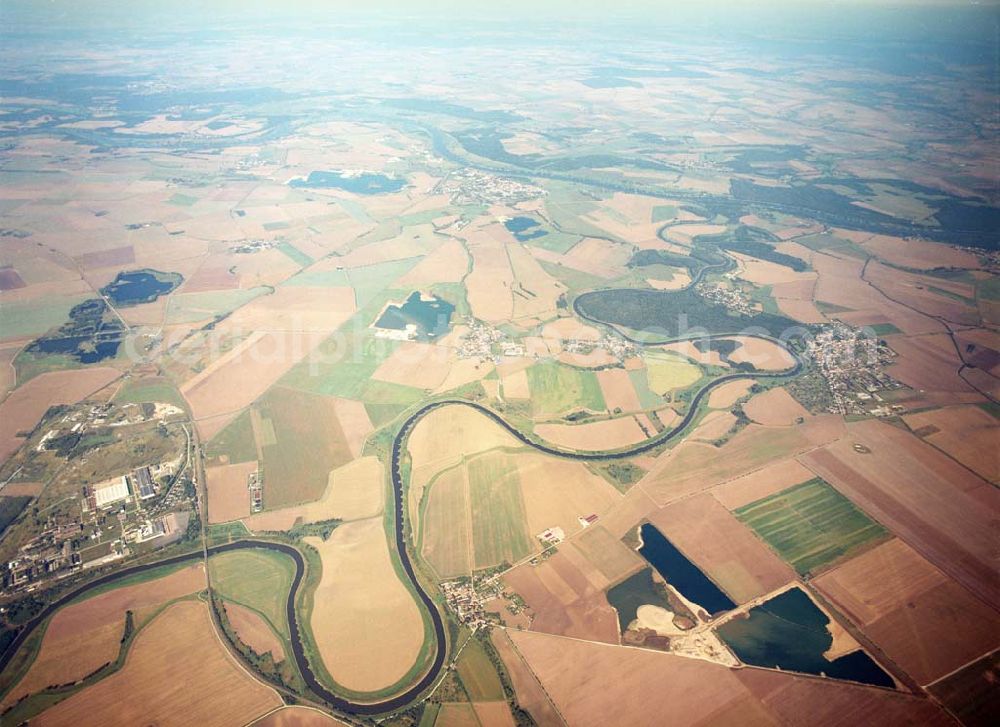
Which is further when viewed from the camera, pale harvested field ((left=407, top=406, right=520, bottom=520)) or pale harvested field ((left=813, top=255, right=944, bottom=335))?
pale harvested field ((left=813, top=255, right=944, bottom=335))

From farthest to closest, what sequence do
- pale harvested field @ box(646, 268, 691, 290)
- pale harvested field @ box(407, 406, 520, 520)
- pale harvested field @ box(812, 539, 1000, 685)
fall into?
pale harvested field @ box(646, 268, 691, 290), pale harvested field @ box(407, 406, 520, 520), pale harvested field @ box(812, 539, 1000, 685)

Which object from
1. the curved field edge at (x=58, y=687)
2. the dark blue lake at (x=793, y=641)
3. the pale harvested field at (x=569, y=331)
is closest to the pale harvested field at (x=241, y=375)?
the curved field edge at (x=58, y=687)

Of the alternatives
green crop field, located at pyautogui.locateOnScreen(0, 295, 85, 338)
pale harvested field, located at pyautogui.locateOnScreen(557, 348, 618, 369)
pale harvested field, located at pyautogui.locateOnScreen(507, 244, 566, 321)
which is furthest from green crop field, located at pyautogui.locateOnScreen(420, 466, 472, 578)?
green crop field, located at pyautogui.locateOnScreen(0, 295, 85, 338)

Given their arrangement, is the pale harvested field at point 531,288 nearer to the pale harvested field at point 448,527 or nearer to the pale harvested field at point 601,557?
the pale harvested field at point 448,527

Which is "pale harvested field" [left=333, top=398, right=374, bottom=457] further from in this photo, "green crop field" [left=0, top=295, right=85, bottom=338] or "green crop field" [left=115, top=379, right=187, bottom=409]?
"green crop field" [left=0, top=295, right=85, bottom=338]

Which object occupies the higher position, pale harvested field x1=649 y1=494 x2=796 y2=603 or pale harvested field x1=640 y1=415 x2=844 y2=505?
pale harvested field x1=640 y1=415 x2=844 y2=505

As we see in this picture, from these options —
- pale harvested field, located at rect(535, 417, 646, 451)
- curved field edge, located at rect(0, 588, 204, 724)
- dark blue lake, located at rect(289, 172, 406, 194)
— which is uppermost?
dark blue lake, located at rect(289, 172, 406, 194)

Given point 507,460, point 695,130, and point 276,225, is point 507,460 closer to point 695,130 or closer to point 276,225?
point 276,225

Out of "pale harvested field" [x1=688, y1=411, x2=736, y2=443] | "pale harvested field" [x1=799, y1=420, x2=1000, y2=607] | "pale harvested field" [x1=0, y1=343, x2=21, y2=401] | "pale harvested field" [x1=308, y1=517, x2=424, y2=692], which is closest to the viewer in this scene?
"pale harvested field" [x1=308, y1=517, x2=424, y2=692]
